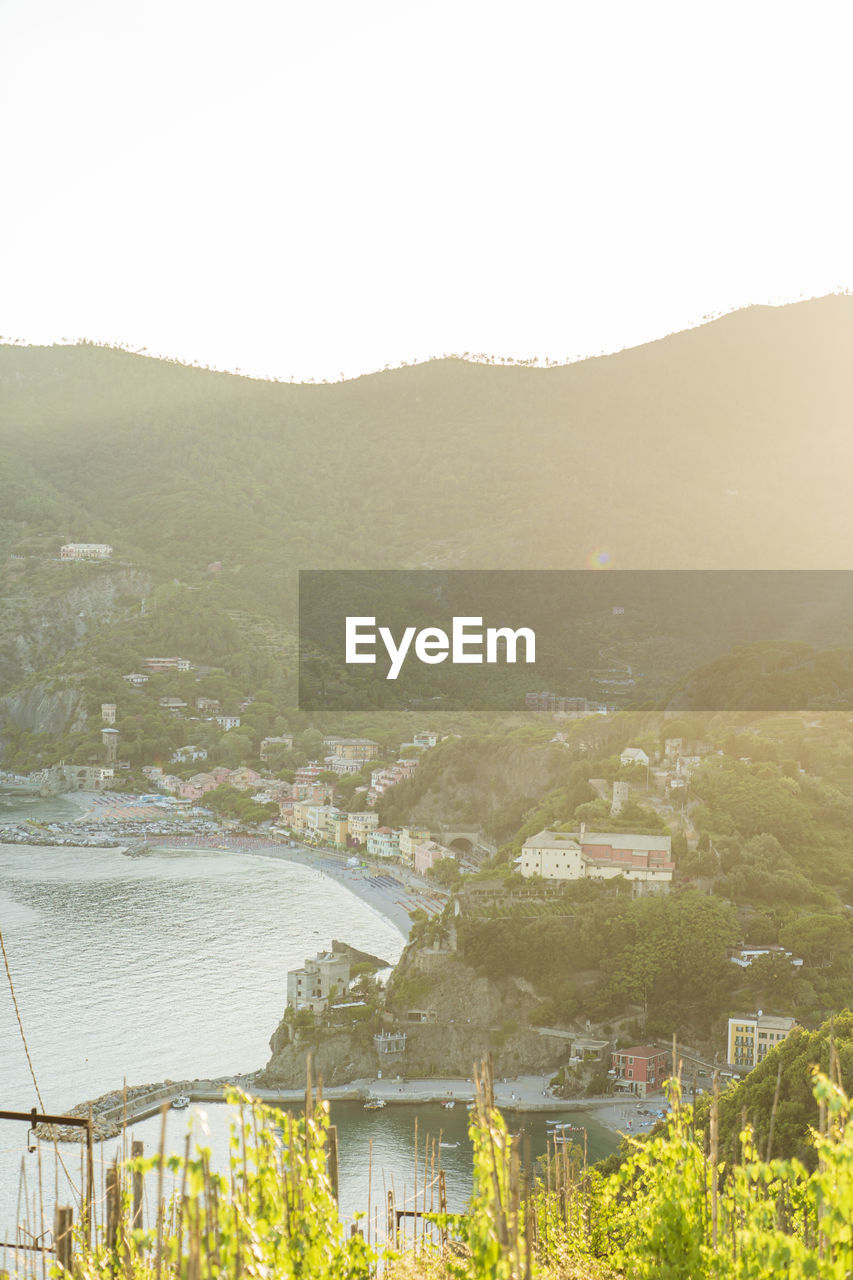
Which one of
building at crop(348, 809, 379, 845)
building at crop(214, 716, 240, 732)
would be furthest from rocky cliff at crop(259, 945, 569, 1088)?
building at crop(214, 716, 240, 732)

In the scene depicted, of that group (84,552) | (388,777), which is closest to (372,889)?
(388,777)

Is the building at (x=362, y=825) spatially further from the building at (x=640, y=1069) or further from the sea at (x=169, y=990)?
the building at (x=640, y=1069)

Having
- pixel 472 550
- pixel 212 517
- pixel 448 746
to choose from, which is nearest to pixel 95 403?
pixel 212 517

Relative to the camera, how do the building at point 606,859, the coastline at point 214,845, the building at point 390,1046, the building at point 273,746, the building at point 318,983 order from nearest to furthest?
the building at point 390,1046 → the building at point 318,983 → the building at point 606,859 → the coastline at point 214,845 → the building at point 273,746

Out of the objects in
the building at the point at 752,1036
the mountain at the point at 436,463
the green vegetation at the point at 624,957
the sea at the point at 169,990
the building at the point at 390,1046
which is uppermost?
the mountain at the point at 436,463

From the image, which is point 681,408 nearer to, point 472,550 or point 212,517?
point 472,550

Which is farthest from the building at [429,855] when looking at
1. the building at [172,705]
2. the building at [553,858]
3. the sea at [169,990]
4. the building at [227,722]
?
the building at [172,705]
